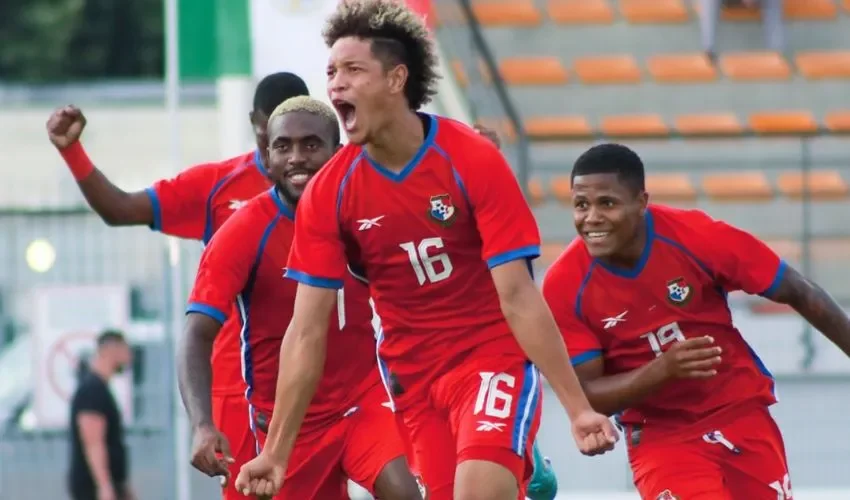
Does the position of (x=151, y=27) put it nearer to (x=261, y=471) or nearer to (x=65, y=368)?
(x=65, y=368)

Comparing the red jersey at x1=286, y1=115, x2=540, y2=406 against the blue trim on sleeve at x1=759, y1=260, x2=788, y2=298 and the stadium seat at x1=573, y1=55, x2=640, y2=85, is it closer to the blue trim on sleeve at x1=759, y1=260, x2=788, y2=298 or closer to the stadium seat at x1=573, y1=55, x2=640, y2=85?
the blue trim on sleeve at x1=759, y1=260, x2=788, y2=298

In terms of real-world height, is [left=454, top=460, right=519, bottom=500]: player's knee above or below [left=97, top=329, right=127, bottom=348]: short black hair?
below

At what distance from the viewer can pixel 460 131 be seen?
20.9 feet

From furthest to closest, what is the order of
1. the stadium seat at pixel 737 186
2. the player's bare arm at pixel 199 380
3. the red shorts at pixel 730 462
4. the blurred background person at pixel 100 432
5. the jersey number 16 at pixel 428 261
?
the blurred background person at pixel 100 432
the stadium seat at pixel 737 186
the red shorts at pixel 730 462
the player's bare arm at pixel 199 380
the jersey number 16 at pixel 428 261

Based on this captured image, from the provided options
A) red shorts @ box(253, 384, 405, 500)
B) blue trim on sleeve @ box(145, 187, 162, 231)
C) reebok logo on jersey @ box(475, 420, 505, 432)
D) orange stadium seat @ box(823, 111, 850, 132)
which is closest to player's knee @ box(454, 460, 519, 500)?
reebok logo on jersey @ box(475, 420, 505, 432)

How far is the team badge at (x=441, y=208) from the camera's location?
6242 millimetres

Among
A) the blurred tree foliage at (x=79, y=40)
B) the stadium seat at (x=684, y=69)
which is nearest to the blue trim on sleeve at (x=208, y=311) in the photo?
the stadium seat at (x=684, y=69)

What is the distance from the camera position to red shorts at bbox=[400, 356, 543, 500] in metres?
6.20

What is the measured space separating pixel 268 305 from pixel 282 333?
14cm

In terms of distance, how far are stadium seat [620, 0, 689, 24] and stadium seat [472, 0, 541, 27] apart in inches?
34.0

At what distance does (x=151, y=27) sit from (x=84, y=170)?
29807 millimetres

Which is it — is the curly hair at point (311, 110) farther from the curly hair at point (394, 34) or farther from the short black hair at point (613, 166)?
the short black hair at point (613, 166)

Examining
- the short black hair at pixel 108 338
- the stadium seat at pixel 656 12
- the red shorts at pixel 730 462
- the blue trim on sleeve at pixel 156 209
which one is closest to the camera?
the red shorts at pixel 730 462

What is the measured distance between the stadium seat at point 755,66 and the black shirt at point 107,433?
6244mm
